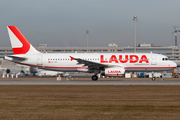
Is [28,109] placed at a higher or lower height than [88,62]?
lower

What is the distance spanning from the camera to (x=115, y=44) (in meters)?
171

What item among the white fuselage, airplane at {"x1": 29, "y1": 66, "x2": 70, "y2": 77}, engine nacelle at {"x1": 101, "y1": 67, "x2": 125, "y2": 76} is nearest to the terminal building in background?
airplane at {"x1": 29, "y1": 66, "x2": 70, "y2": 77}

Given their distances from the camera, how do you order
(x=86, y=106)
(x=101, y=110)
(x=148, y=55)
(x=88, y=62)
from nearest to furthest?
1. (x=101, y=110)
2. (x=86, y=106)
3. (x=88, y=62)
4. (x=148, y=55)

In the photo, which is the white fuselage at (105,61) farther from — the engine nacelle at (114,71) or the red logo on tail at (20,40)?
the engine nacelle at (114,71)

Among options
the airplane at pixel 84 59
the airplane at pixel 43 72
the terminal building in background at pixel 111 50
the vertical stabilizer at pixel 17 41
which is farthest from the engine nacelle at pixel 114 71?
the terminal building in background at pixel 111 50

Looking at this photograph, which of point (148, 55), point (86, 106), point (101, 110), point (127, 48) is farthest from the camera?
point (127, 48)

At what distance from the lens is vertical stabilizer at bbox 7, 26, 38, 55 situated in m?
42.2

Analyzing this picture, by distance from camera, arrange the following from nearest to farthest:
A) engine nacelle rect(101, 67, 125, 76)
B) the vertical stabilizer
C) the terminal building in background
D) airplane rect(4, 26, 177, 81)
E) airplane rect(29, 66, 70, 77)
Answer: engine nacelle rect(101, 67, 125, 76)
airplane rect(4, 26, 177, 81)
the vertical stabilizer
airplane rect(29, 66, 70, 77)
the terminal building in background

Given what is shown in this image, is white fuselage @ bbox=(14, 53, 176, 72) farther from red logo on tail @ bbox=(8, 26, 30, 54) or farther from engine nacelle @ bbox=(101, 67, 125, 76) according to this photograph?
engine nacelle @ bbox=(101, 67, 125, 76)

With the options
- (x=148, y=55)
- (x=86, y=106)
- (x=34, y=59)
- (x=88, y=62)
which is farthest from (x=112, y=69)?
(x=86, y=106)

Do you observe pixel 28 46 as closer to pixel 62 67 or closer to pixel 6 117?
pixel 62 67

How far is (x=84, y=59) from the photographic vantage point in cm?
4166

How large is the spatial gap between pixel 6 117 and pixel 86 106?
16.5 ft

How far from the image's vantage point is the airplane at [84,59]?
4075cm
